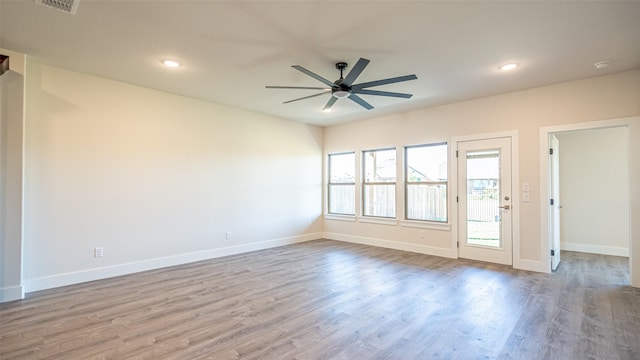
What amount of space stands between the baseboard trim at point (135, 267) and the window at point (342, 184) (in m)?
1.69

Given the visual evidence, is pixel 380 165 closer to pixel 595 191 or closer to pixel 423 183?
pixel 423 183

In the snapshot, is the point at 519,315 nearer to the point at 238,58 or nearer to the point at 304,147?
the point at 238,58

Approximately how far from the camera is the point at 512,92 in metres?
4.71

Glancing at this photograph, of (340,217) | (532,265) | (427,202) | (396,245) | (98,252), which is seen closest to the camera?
(98,252)

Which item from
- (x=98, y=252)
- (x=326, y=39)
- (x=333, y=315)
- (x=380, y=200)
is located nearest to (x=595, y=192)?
(x=380, y=200)

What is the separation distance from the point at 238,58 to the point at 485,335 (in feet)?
12.4

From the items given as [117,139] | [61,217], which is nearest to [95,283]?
[61,217]

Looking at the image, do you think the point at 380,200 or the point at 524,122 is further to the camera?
the point at 380,200

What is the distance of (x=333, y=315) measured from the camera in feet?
9.71

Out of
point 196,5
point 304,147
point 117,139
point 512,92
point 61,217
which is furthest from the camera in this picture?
point 304,147

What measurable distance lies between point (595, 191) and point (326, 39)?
6.09 meters

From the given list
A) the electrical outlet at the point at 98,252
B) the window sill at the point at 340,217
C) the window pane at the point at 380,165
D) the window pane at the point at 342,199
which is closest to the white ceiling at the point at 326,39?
the window pane at the point at 380,165

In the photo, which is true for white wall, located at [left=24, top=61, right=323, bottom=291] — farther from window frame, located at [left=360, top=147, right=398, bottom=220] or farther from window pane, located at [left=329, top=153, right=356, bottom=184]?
window frame, located at [left=360, top=147, right=398, bottom=220]

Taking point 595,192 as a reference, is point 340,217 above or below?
below
